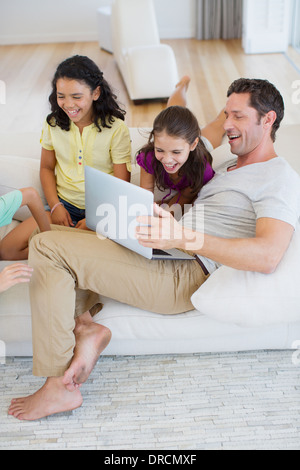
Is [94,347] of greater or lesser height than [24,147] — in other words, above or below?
below

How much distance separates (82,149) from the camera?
2.12m

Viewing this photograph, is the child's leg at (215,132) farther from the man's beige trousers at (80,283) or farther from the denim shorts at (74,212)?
the man's beige trousers at (80,283)

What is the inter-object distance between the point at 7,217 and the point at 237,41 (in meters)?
5.01

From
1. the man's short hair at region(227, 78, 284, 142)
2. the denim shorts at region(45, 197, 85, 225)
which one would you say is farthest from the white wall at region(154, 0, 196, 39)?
the man's short hair at region(227, 78, 284, 142)

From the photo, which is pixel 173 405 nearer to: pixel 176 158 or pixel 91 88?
pixel 176 158

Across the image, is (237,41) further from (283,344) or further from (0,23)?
(283,344)

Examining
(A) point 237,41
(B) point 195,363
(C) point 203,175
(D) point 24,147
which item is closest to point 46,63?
(A) point 237,41

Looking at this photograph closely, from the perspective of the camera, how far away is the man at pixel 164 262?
152cm

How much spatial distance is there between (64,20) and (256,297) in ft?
18.0

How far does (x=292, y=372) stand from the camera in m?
1.81

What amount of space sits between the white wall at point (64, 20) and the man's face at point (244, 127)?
4778 mm

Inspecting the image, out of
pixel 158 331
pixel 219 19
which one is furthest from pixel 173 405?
pixel 219 19

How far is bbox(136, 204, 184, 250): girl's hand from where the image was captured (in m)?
1.47

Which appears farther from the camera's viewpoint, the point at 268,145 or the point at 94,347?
the point at 268,145
